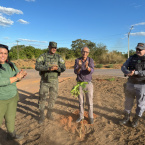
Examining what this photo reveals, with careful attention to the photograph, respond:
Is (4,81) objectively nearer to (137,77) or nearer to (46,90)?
(46,90)

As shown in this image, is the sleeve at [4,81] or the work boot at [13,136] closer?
the sleeve at [4,81]

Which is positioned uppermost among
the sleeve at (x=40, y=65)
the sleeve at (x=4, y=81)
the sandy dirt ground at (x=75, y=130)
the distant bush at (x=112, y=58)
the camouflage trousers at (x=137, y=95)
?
the distant bush at (x=112, y=58)

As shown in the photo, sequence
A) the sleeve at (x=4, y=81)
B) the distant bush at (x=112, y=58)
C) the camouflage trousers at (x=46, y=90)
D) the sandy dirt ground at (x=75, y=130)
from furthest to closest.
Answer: the distant bush at (x=112, y=58) < the camouflage trousers at (x=46, y=90) < the sandy dirt ground at (x=75, y=130) < the sleeve at (x=4, y=81)

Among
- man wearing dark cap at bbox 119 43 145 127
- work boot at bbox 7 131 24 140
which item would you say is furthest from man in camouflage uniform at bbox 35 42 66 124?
man wearing dark cap at bbox 119 43 145 127

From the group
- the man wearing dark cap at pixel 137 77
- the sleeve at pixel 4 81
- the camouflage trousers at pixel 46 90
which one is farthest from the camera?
the camouflage trousers at pixel 46 90

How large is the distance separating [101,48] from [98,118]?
2648 centimetres

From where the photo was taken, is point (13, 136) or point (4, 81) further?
point (13, 136)

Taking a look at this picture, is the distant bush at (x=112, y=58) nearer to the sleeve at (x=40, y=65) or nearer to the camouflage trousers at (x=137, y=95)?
the camouflage trousers at (x=137, y=95)

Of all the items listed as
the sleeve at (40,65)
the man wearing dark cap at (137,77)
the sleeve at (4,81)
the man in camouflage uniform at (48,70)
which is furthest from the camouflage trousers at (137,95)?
the sleeve at (4,81)

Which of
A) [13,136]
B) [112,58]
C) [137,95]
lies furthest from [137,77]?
[112,58]

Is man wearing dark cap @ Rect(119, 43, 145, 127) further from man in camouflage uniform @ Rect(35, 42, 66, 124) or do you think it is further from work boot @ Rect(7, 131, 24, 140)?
work boot @ Rect(7, 131, 24, 140)

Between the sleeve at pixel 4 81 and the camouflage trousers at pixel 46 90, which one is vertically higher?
the sleeve at pixel 4 81

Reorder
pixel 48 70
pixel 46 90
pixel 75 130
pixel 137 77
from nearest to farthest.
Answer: pixel 137 77
pixel 75 130
pixel 48 70
pixel 46 90

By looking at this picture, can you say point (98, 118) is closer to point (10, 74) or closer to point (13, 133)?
point (13, 133)
